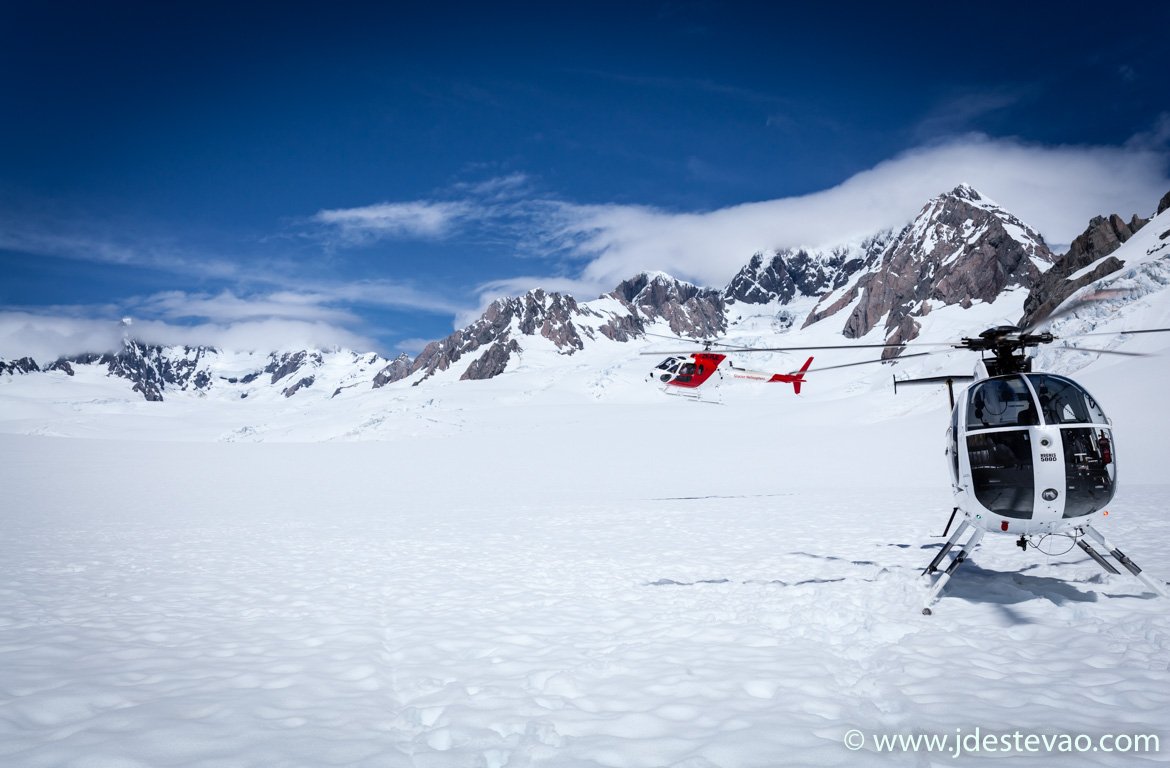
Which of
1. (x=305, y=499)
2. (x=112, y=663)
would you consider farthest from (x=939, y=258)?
(x=112, y=663)

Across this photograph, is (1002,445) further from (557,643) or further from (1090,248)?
(1090,248)

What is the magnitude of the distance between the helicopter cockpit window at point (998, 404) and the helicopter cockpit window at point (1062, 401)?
0.53 ft

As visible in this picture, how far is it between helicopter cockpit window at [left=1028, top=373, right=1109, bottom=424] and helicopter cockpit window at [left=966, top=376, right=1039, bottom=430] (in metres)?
0.16

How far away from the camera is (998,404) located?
22.2 feet

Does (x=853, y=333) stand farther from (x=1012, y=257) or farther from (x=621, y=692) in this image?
(x=621, y=692)

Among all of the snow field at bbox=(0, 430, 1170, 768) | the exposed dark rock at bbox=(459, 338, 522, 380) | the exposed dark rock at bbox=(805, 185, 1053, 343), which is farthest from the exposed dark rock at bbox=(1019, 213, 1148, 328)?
the exposed dark rock at bbox=(459, 338, 522, 380)

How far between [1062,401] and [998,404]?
1.96ft

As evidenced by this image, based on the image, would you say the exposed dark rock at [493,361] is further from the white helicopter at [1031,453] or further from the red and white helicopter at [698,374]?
the white helicopter at [1031,453]

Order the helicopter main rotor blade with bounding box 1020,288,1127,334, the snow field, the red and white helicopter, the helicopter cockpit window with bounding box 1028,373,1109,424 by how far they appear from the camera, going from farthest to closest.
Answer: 1. the red and white helicopter
2. the helicopter cockpit window with bounding box 1028,373,1109,424
3. the helicopter main rotor blade with bounding box 1020,288,1127,334
4. the snow field

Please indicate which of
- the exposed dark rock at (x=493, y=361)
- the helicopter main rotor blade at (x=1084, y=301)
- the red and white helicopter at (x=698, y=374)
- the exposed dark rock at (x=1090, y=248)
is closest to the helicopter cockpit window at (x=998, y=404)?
the helicopter main rotor blade at (x=1084, y=301)

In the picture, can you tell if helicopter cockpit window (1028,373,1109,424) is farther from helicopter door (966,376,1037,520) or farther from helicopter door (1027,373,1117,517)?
helicopter door (966,376,1037,520)

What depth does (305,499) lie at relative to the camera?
70.2ft

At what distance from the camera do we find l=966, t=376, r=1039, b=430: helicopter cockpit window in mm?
6574

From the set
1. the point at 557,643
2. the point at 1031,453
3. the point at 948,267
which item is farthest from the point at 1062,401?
the point at 948,267
